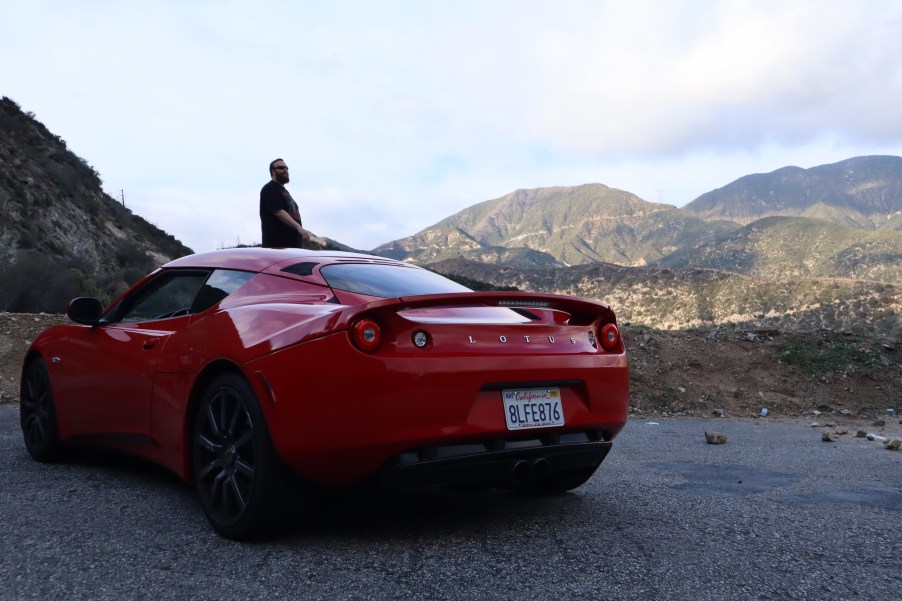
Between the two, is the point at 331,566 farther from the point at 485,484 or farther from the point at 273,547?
the point at 485,484

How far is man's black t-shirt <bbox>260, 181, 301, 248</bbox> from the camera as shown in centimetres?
655

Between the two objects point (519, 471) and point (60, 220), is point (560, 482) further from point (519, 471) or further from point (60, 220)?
point (60, 220)

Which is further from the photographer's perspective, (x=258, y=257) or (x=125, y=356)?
(x=125, y=356)

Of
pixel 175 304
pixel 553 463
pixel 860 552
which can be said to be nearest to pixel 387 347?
pixel 553 463

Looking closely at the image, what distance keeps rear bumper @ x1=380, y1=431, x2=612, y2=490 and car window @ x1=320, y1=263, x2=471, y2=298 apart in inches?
31.8

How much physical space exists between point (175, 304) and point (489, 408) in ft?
6.66

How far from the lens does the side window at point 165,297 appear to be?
4324 millimetres

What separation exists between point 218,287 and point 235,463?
1.04 metres

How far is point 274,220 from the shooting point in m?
6.57

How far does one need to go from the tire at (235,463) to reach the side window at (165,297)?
80cm

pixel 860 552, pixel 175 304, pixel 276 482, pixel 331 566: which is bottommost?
pixel 860 552

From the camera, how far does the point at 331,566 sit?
10.3 ft

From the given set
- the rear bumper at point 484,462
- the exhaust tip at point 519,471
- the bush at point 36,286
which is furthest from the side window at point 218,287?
the bush at point 36,286

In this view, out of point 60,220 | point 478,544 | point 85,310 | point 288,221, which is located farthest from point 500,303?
point 60,220
